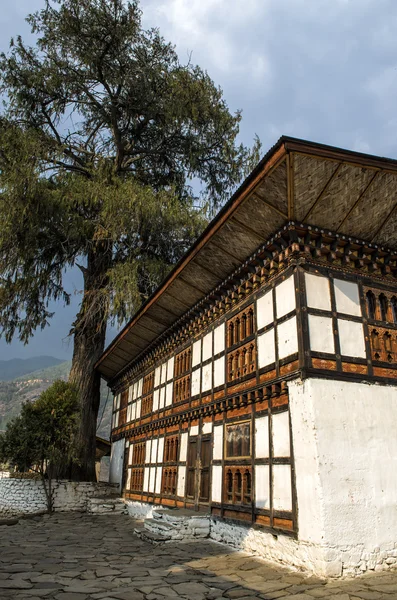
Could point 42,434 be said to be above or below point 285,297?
below

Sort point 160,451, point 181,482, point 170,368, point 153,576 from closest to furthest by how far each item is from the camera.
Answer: point 153,576 < point 181,482 < point 160,451 < point 170,368

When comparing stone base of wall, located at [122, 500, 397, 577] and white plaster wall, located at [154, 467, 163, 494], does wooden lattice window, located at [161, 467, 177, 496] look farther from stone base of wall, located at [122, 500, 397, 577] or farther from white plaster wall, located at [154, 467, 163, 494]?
stone base of wall, located at [122, 500, 397, 577]

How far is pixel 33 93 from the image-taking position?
17.6 metres

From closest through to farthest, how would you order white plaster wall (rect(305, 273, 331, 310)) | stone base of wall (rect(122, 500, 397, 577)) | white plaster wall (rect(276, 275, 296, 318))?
stone base of wall (rect(122, 500, 397, 577))
white plaster wall (rect(305, 273, 331, 310))
white plaster wall (rect(276, 275, 296, 318))

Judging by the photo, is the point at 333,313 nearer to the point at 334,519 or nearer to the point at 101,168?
the point at 334,519

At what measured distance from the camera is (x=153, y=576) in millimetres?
5902

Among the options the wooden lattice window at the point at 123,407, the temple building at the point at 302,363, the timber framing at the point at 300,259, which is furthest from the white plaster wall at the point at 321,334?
the wooden lattice window at the point at 123,407

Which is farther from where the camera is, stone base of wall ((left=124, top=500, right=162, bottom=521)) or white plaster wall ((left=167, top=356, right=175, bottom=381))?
white plaster wall ((left=167, top=356, right=175, bottom=381))

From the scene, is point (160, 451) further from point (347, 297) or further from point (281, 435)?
point (347, 297)

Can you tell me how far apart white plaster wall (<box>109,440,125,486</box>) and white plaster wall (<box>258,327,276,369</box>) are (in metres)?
11.1

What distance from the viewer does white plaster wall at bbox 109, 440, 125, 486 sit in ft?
55.7

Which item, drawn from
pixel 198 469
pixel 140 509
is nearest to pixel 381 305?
pixel 198 469

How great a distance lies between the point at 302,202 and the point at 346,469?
405cm

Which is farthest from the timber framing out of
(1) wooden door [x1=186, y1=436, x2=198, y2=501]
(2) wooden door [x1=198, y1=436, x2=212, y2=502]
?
(1) wooden door [x1=186, y1=436, x2=198, y2=501]
